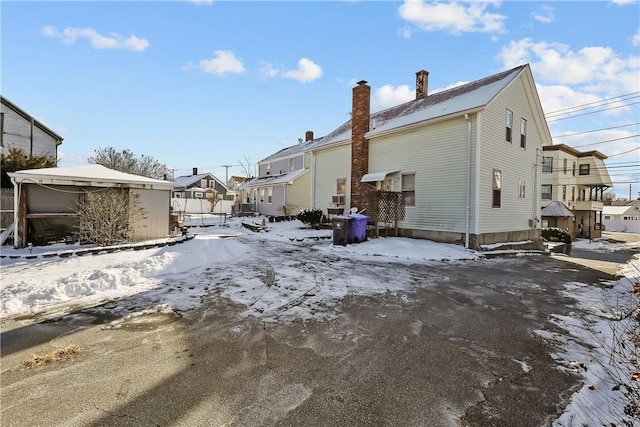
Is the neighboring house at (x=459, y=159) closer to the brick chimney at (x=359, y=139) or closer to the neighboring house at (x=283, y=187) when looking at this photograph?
the brick chimney at (x=359, y=139)

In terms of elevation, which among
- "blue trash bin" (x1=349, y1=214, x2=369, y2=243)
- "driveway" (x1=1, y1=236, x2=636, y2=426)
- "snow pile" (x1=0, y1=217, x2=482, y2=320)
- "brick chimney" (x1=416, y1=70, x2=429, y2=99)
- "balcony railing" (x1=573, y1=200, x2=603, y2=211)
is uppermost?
"brick chimney" (x1=416, y1=70, x2=429, y2=99)

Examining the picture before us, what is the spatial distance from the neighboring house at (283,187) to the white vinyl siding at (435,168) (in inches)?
408

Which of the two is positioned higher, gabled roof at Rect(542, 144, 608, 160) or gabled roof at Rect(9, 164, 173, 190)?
gabled roof at Rect(542, 144, 608, 160)

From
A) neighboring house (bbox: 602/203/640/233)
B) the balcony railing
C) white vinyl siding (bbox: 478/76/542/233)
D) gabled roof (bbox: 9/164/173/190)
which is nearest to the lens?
gabled roof (bbox: 9/164/173/190)

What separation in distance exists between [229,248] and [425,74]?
588 inches

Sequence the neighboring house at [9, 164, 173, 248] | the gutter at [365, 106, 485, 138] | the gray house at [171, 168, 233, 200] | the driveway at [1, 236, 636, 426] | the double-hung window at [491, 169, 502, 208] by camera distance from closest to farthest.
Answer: the driveway at [1, 236, 636, 426] → the neighboring house at [9, 164, 173, 248] → the gutter at [365, 106, 485, 138] → the double-hung window at [491, 169, 502, 208] → the gray house at [171, 168, 233, 200]

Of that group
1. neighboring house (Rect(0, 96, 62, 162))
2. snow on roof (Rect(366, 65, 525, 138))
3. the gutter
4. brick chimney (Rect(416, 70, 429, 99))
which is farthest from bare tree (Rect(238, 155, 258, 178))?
the gutter

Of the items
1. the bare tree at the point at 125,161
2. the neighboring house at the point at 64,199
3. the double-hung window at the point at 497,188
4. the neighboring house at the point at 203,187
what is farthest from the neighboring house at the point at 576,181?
the bare tree at the point at 125,161

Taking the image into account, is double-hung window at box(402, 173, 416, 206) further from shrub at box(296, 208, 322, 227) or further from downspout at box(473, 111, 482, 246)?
shrub at box(296, 208, 322, 227)

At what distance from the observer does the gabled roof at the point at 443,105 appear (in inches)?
471

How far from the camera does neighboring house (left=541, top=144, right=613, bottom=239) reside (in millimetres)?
30969

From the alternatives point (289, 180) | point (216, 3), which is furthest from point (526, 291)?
point (289, 180)

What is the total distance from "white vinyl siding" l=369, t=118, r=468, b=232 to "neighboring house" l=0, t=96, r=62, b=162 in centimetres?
2202

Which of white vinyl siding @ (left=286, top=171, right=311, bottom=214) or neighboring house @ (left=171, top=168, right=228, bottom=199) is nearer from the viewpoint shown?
white vinyl siding @ (left=286, top=171, right=311, bottom=214)
